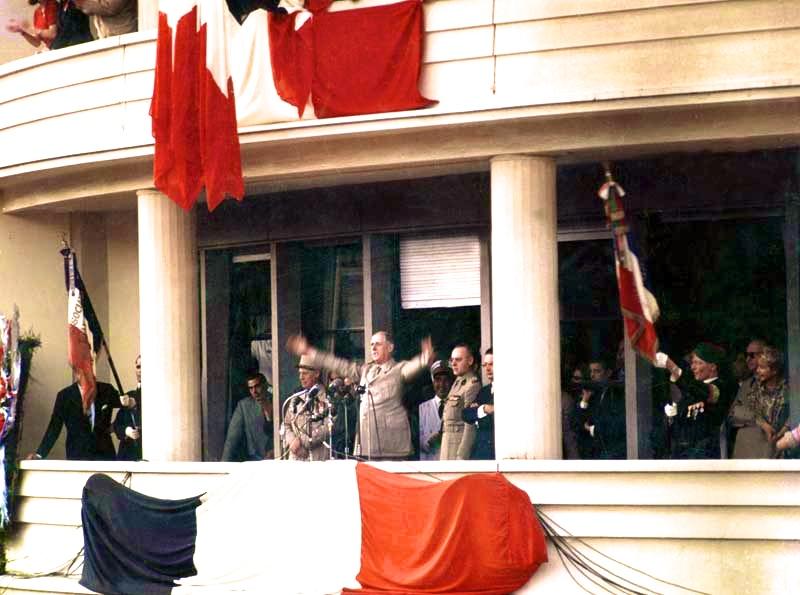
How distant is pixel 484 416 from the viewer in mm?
14305

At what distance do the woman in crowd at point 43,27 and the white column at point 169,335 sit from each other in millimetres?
3297

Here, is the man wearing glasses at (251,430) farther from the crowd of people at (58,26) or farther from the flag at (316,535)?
the crowd of people at (58,26)

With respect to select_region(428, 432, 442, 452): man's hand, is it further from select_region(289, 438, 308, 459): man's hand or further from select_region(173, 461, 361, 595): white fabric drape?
select_region(173, 461, 361, 595): white fabric drape

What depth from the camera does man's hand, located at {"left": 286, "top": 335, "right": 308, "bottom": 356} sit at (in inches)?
622

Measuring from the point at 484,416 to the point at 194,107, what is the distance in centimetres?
383

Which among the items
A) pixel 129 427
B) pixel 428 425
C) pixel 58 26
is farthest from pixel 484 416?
pixel 58 26

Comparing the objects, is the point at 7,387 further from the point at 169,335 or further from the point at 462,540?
the point at 462,540

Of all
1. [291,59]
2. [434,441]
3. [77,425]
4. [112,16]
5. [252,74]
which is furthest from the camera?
[77,425]

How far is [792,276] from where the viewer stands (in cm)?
1492

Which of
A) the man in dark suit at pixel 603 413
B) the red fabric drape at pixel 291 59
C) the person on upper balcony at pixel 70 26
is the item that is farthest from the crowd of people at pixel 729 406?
the person on upper balcony at pixel 70 26

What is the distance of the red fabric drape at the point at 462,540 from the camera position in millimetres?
12727

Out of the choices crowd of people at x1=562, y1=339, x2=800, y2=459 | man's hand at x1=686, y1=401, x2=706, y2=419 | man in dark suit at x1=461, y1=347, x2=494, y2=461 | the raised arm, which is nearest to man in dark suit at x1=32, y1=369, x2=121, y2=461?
the raised arm

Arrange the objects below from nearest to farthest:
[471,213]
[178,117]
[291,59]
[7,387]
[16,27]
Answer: [291,59] < [178,117] < [471,213] < [7,387] < [16,27]

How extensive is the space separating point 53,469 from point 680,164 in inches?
269
